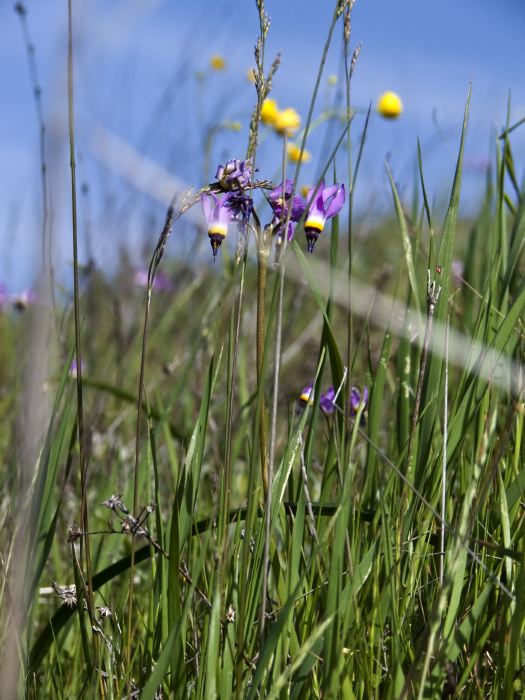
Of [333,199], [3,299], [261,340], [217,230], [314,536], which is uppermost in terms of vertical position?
[3,299]

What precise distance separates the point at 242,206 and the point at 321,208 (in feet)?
0.44

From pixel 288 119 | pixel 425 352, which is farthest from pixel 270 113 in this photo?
pixel 425 352

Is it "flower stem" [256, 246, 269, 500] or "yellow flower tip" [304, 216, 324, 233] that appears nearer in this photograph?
"flower stem" [256, 246, 269, 500]

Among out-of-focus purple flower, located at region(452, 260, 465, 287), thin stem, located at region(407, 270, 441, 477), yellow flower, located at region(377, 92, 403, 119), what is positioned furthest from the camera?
yellow flower, located at region(377, 92, 403, 119)

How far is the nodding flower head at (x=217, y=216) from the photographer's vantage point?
1048 millimetres

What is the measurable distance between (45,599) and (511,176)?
53.0 inches

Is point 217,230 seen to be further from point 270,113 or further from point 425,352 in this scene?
point 270,113

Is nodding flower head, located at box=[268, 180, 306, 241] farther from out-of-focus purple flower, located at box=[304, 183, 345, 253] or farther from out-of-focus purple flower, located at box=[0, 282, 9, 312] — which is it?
out-of-focus purple flower, located at box=[0, 282, 9, 312]

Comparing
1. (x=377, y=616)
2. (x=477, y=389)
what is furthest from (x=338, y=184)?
(x=377, y=616)

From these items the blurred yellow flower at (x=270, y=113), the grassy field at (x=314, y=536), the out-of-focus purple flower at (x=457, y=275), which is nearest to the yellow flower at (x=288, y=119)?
the blurred yellow flower at (x=270, y=113)

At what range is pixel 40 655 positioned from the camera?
3.83 ft

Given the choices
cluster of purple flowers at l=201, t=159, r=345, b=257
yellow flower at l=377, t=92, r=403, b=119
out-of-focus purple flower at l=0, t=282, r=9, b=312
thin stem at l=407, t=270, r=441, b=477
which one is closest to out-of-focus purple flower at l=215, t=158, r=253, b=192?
cluster of purple flowers at l=201, t=159, r=345, b=257

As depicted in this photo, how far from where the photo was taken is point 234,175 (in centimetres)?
103

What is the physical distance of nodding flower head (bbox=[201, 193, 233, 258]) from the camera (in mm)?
1048
